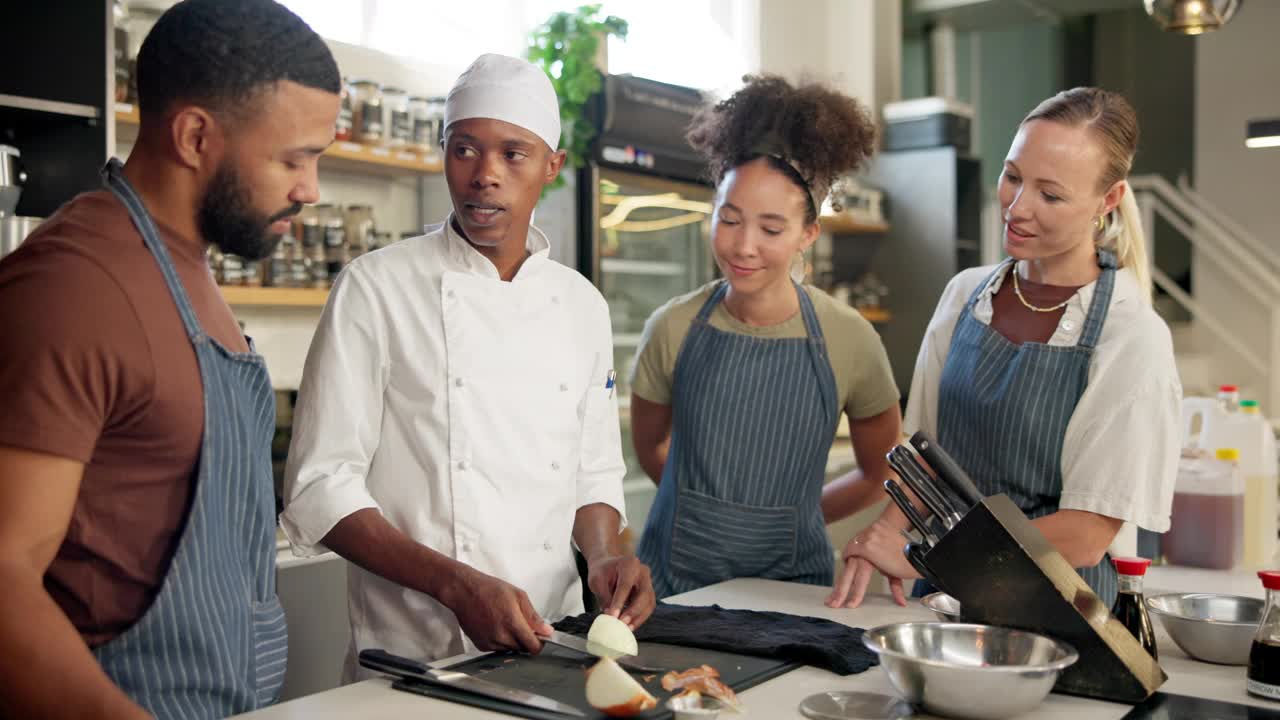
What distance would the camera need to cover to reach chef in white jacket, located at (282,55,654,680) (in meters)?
1.64

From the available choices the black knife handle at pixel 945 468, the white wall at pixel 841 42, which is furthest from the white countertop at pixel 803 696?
the white wall at pixel 841 42

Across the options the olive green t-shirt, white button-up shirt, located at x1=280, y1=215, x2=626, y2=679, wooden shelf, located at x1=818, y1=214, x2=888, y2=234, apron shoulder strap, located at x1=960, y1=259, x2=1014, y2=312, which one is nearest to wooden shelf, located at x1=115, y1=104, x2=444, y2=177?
the olive green t-shirt

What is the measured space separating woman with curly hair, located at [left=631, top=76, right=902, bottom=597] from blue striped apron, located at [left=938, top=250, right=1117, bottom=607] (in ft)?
1.19

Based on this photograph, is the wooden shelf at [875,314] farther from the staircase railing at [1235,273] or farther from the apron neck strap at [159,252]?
the apron neck strap at [159,252]

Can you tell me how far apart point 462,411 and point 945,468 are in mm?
697

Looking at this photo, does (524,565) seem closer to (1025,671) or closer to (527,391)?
(527,391)

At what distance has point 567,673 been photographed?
1337 millimetres

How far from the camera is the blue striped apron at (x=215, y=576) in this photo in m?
1.16

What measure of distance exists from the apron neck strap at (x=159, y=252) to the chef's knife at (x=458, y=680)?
40 cm

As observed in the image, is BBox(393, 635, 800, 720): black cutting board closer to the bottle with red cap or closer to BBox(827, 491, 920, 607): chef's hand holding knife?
BBox(827, 491, 920, 607): chef's hand holding knife

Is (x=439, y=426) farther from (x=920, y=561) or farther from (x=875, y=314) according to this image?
(x=875, y=314)

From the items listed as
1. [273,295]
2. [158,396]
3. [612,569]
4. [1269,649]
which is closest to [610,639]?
[612,569]

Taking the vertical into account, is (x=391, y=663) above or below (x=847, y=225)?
below

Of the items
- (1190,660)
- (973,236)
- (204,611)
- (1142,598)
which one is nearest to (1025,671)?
(1142,598)
